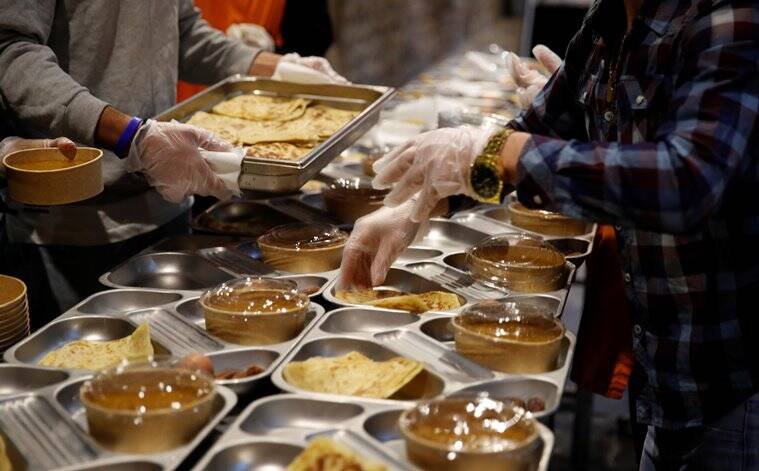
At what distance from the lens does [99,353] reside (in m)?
2.14

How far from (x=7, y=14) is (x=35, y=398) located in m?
1.33

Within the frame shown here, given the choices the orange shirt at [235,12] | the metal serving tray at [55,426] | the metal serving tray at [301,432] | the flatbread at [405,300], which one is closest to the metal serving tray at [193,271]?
the flatbread at [405,300]

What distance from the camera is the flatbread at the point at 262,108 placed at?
3408 mm

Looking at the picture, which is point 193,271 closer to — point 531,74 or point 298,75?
point 298,75

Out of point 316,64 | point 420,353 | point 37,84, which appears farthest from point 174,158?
point 316,64

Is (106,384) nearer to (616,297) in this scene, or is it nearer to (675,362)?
(675,362)

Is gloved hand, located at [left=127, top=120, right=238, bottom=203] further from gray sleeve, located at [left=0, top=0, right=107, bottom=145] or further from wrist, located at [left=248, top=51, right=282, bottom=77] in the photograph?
wrist, located at [left=248, top=51, right=282, bottom=77]

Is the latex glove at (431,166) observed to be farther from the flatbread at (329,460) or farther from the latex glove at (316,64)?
the latex glove at (316,64)

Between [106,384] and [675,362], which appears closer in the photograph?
[106,384]

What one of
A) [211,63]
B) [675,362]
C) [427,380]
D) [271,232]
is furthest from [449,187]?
[211,63]

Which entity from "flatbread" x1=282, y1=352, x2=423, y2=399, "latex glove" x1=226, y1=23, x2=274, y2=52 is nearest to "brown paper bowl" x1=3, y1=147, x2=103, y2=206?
"flatbread" x1=282, y1=352, x2=423, y2=399

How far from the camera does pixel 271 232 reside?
289 cm

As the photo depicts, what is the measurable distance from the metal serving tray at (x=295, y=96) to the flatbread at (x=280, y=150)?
10 centimetres

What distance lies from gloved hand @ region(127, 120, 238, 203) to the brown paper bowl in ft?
0.71
